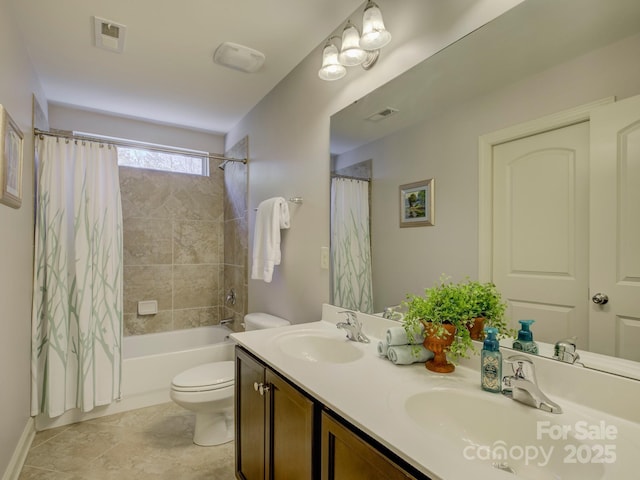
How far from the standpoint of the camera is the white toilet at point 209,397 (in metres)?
1.96

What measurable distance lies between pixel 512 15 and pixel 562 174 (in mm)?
567

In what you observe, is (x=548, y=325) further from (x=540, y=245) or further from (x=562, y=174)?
(x=562, y=174)

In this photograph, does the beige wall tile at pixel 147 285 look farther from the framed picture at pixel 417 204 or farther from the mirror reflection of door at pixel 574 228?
the mirror reflection of door at pixel 574 228

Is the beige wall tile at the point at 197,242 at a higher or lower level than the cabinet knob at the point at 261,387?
higher

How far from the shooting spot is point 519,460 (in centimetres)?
82

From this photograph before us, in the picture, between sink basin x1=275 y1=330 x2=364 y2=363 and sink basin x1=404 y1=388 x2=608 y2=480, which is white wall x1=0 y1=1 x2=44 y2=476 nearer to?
sink basin x1=275 y1=330 x2=364 y2=363

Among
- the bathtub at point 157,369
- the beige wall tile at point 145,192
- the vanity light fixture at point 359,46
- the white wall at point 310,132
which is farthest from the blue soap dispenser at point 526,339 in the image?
the beige wall tile at point 145,192

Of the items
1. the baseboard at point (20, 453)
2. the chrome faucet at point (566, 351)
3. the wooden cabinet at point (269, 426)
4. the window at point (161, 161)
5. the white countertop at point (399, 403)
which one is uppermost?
the window at point (161, 161)

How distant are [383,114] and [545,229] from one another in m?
0.92

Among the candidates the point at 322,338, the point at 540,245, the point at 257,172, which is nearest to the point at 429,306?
the point at 540,245

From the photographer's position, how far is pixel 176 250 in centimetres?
346

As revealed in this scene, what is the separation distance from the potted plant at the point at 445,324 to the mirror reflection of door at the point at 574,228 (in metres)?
0.16

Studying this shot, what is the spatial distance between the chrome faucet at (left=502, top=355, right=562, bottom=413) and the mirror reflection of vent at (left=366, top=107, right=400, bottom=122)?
1148 millimetres

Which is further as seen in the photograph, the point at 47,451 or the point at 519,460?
the point at 47,451
